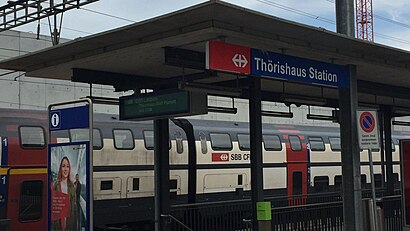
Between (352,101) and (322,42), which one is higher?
(322,42)

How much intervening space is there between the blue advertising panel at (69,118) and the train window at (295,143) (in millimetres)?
13817

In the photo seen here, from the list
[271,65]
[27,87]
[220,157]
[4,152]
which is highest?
[27,87]

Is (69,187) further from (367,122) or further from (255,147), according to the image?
(367,122)

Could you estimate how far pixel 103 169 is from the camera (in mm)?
16406

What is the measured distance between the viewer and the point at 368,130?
33.0 feet

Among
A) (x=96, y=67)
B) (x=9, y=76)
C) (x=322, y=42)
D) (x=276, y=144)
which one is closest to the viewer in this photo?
(x=322, y=42)

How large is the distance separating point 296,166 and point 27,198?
10107mm

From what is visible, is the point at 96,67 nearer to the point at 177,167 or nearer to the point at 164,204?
the point at 164,204

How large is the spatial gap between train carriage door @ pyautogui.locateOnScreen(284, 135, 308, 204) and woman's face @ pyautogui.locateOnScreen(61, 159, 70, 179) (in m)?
13.6

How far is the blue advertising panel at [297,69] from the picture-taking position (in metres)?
9.22

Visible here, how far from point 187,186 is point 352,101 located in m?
8.31

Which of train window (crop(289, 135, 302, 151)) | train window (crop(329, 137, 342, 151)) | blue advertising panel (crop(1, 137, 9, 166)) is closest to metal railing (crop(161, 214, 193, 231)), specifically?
blue advertising panel (crop(1, 137, 9, 166))

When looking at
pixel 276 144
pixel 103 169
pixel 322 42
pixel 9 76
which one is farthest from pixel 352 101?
pixel 9 76

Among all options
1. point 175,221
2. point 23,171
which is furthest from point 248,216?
point 23,171
